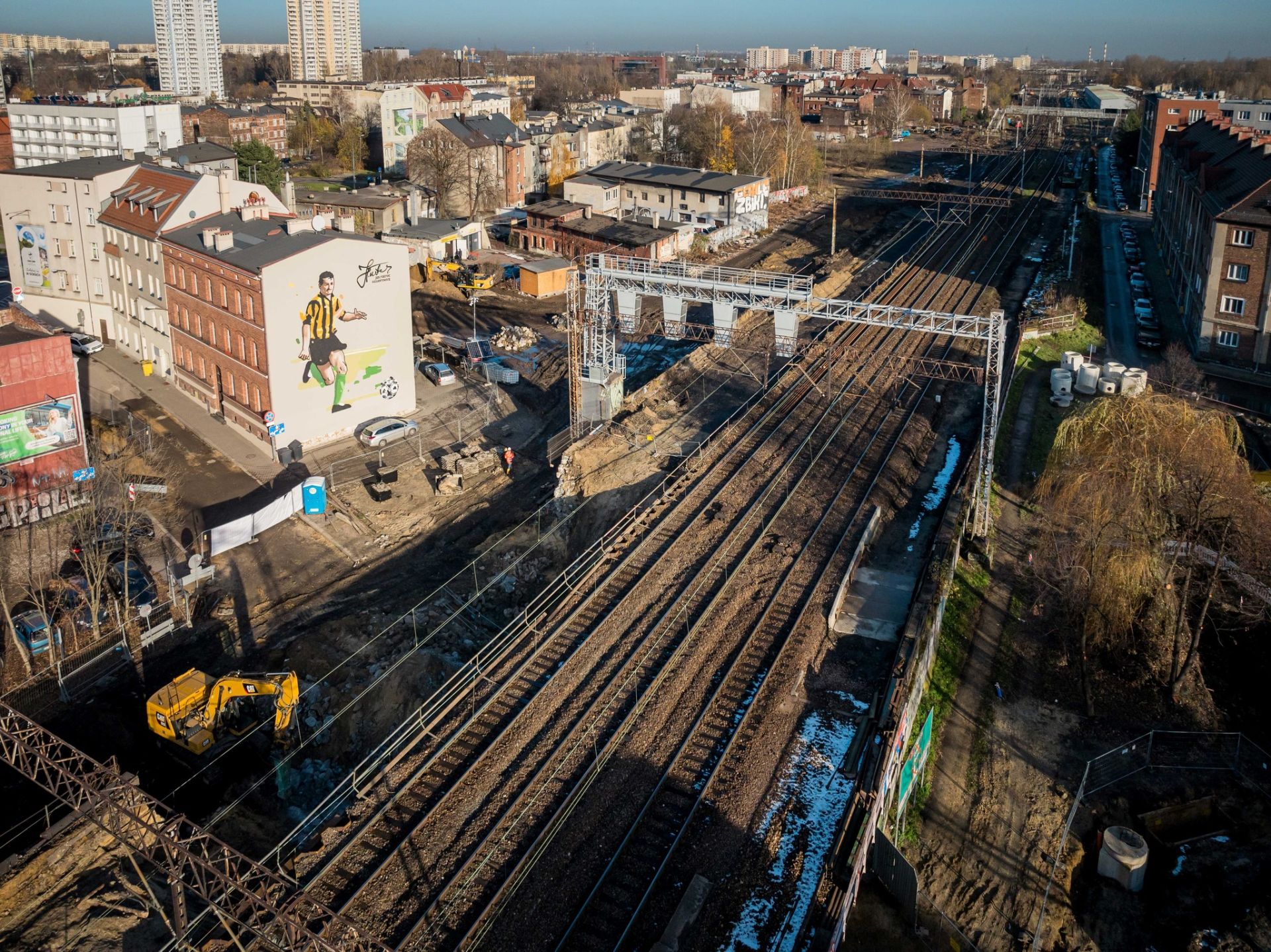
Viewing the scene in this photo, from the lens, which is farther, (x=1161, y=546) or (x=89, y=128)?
(x=89, y=128)

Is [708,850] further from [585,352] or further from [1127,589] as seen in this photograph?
[585,352]

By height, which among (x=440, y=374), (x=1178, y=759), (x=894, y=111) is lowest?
(x=1178, y=759)

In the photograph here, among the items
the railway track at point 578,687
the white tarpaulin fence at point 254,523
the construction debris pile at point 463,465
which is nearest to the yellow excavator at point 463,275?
the construction debris pile at point 463,465

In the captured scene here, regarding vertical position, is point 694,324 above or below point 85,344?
above

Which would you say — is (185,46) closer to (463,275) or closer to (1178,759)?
(463,275)

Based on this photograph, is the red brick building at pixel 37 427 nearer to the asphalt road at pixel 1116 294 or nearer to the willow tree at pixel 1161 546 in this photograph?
the willow tree at pixel 1161 546
